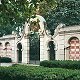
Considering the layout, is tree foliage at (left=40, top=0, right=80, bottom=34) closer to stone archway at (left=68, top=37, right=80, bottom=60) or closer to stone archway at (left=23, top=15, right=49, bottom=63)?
stone archway at (left=23, top=15, right=49, bottom=63)

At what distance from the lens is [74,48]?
27500 millimetres

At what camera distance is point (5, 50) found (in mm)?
38156

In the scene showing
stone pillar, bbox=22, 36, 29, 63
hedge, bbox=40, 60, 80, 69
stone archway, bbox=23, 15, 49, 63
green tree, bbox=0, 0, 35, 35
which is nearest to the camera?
green tree, bbox=0, 0, 35, 35

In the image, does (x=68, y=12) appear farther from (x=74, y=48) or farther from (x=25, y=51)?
(x=74, y=48)

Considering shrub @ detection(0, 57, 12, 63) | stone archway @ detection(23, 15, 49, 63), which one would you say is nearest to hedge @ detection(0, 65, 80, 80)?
stone archway @ detection(23, 15, 49, 63)

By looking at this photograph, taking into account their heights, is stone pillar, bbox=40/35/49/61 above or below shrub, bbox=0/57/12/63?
above

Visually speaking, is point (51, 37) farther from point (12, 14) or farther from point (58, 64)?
point (12, 14)

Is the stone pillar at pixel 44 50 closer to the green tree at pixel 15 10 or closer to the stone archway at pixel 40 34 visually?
the stone archway at pixel 40 34

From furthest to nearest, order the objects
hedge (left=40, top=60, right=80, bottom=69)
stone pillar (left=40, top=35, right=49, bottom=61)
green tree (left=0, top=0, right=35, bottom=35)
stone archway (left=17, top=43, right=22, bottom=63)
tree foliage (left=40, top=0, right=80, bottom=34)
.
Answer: tree foliage (left=40, top=0, right=80, bottom=34)
stone archway (left=17, top=43, right=22, bottom=63)
stone pillar (left=40, top=35, right=49, bottom=61)
hedge (left=40, top=60, right=80, bottom=69)
green tree (left=0, top=0, right=35, bottom=35)

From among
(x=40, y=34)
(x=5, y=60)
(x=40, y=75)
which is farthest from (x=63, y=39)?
(x=40, y=75)

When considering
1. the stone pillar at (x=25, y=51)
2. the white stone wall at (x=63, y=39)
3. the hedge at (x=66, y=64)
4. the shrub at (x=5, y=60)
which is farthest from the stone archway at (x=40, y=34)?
the hedge at (x=66, y=64)

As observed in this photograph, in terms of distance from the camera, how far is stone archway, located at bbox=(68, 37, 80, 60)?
89.6ft

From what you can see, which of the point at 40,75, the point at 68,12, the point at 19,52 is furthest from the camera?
the point at 68,12

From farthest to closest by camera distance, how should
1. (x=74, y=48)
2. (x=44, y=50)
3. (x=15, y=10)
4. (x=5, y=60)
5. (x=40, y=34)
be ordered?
(x=5, y=60)
(x=40, y=34)
(x=44, y=50)
(x=74, y=48)
(x=15, y=10)
